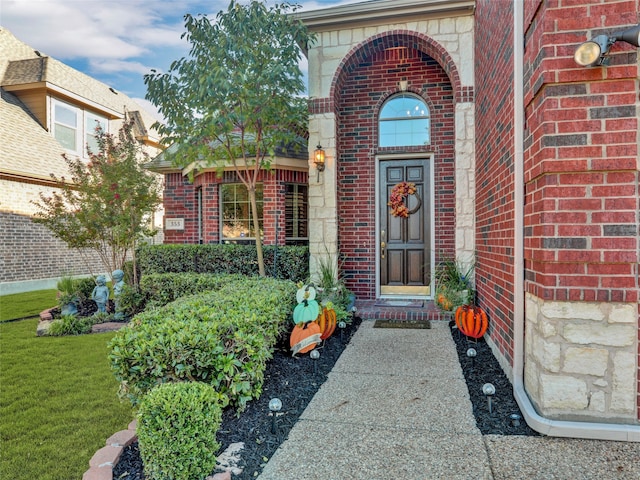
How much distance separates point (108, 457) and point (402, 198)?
17.2ft

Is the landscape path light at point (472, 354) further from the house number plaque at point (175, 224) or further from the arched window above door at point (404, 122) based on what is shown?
the house number plaque at point (175, 224)

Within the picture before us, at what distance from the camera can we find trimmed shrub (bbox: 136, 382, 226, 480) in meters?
1.81

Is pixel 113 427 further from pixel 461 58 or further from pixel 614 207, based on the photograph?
pixel 461 58

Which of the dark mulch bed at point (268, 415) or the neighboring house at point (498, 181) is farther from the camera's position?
the neighboring house at point (498, 181)

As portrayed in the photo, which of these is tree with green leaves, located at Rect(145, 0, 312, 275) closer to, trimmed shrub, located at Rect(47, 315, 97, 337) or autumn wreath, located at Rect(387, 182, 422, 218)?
autumn wreath, located at Rect(387, 182, 422, 218)

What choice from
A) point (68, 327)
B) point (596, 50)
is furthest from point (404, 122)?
point (68, 327)

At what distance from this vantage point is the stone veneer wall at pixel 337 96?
5539 millimetres

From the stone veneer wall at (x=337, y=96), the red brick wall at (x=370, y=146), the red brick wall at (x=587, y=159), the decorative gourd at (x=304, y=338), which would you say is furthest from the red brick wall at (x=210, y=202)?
the red brick wall at (x=587, y=159)

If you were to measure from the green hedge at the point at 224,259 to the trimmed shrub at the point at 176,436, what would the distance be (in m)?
4.59

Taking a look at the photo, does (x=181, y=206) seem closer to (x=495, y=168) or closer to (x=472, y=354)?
(x=495, y=168)

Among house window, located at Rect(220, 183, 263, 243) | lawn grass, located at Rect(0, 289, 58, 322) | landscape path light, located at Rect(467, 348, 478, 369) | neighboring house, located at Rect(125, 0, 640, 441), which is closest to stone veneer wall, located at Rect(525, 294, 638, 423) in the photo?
neighboring house, located at Rect(125, 0, 640, 441)

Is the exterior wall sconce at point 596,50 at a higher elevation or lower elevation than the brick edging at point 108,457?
higher

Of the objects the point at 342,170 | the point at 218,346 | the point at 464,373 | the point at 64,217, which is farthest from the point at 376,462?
the point at 64,217

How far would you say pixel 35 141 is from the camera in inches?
399
